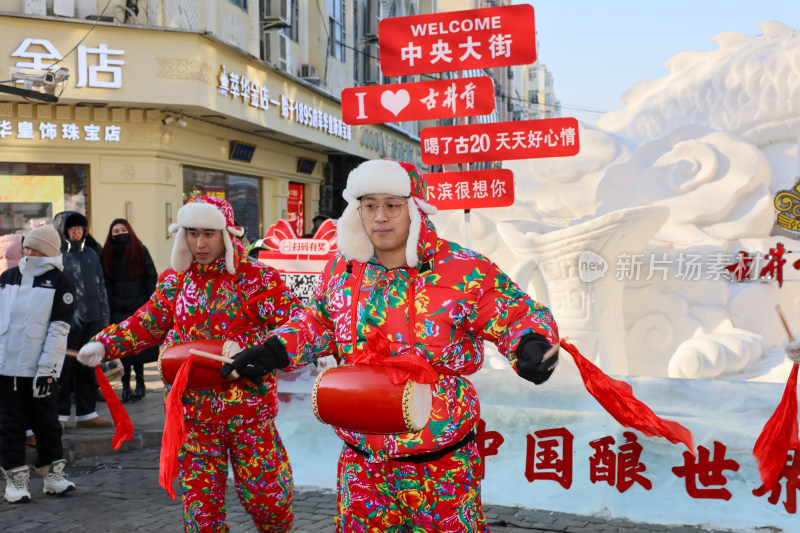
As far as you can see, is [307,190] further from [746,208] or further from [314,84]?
[746,208]

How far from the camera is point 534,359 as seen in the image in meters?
1.91

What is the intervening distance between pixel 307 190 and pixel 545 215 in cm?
1074

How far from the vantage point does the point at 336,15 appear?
1681 centimetres

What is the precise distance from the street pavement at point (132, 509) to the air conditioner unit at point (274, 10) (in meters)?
9.18

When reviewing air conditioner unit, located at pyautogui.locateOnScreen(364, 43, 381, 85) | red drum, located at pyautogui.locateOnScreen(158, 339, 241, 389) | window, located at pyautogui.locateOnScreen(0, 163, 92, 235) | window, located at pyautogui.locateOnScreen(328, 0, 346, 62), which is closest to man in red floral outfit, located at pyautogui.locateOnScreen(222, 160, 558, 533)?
red drum, located at pyautogui.locateOnScreen(158, 339, 241, 389)

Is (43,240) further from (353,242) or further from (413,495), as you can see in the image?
(413,495)

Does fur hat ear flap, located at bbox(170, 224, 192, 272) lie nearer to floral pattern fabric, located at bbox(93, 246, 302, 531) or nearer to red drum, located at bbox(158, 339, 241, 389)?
floral pattern fabric, located at bbox(93, 246, 302, 531)

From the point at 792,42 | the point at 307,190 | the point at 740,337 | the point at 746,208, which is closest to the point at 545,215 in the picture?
the point at 746,208

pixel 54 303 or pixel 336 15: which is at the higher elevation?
pixel 336 15

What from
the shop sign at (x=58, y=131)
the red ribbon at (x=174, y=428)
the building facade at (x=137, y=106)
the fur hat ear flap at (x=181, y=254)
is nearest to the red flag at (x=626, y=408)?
the red ribbon at (x=174, y=428)

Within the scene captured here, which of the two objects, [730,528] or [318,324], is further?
[730,528]

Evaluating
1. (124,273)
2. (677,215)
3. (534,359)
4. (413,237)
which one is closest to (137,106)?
(124,273)

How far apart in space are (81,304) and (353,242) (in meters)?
4.07

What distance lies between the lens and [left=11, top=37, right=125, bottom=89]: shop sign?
930 cm
